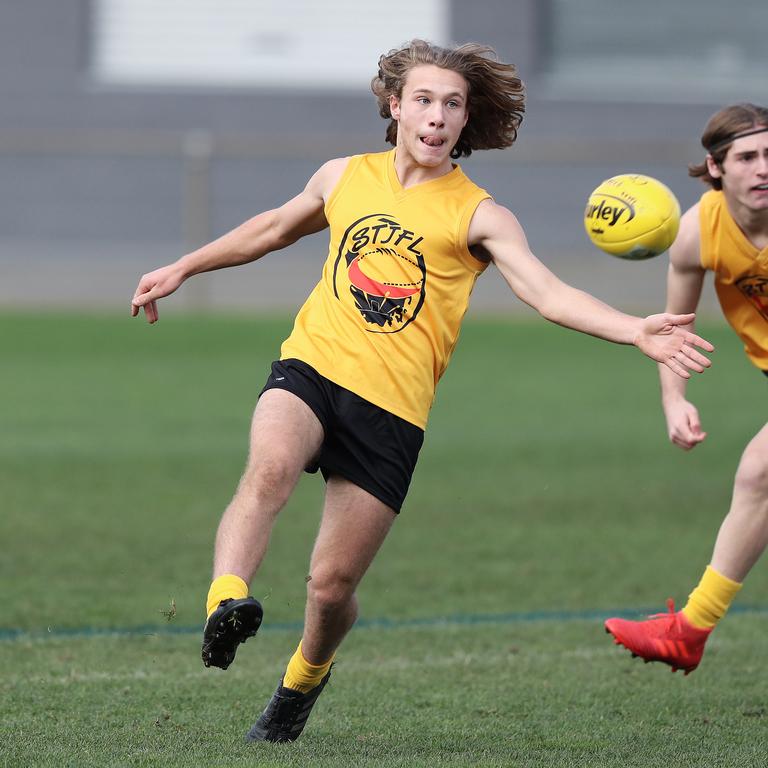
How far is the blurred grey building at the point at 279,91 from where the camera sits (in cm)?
2355

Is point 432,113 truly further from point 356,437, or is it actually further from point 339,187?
point 356,437

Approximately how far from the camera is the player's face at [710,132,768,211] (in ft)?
17.5

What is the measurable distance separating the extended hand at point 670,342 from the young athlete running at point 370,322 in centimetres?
12

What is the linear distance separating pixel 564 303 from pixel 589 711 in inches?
63.0

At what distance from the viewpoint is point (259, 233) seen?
199 inches

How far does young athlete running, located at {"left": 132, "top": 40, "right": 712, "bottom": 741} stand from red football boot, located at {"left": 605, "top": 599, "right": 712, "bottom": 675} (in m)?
1.19

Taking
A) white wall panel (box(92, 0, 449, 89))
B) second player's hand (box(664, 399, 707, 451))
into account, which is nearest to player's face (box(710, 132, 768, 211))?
second player's hand (box(664, 399, 707, 451))

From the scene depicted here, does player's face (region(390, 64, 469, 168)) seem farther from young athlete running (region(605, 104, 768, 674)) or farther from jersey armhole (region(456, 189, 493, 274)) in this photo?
young athlete running (region(605, 104, 768, 674))

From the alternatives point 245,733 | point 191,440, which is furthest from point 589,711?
point 191,440

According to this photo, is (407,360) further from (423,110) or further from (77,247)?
(77,247)

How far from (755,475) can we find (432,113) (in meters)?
1.82

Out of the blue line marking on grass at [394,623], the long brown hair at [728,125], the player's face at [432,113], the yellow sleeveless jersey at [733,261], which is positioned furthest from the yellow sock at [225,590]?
the long brown hair at [728,125]

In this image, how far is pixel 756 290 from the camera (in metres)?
5.60

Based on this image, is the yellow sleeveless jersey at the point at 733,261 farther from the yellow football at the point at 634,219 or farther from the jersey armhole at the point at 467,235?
the jersey armhole at the point at 467,235
